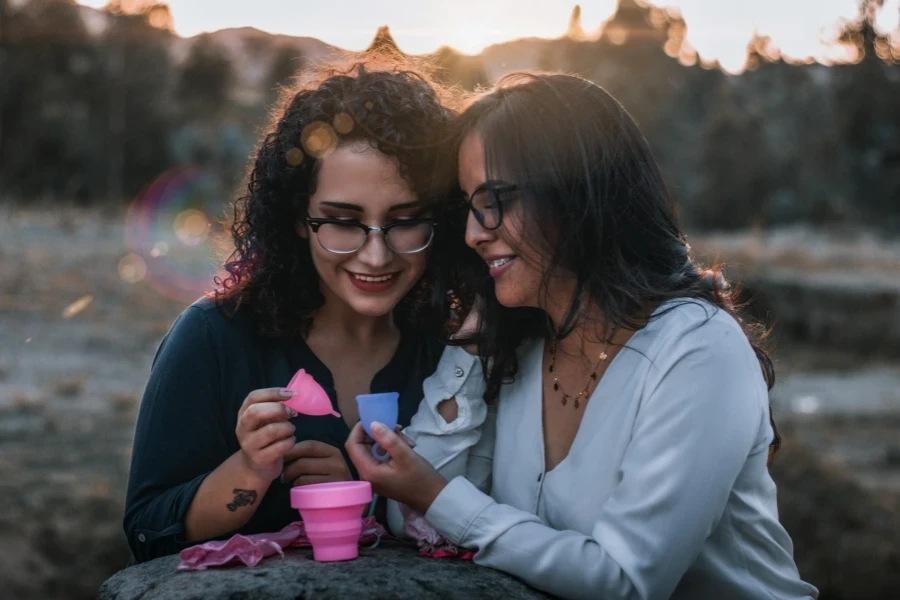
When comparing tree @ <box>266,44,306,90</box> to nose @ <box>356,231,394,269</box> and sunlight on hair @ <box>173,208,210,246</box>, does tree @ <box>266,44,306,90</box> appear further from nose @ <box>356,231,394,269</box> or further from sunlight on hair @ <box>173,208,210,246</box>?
nose @ <box>356,231,394,269</box>

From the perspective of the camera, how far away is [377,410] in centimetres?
262

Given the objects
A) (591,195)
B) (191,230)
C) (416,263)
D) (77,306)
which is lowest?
(77,306)

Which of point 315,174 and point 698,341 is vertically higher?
point 315,174

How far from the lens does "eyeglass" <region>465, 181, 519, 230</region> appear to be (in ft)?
8.87

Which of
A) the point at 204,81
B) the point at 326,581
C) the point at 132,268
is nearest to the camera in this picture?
the point at 326,581

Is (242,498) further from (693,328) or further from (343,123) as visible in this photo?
(693,328)

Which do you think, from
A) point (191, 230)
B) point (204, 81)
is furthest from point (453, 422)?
point (204, 81)

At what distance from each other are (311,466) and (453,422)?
1.36ft

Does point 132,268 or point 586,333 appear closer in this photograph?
point 586,333

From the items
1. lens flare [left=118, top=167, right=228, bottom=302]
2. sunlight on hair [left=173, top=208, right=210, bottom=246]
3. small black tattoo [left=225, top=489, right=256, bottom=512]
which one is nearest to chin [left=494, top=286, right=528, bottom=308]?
small black tattoo [left=225, top=489, right=256, bottom=512]

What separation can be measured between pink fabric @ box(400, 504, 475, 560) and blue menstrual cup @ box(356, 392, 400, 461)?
0.72ft

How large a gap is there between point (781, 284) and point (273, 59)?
3171cm

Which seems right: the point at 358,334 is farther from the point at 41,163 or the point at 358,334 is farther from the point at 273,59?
the point at 273,59

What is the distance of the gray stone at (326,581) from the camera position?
7.47 feet
